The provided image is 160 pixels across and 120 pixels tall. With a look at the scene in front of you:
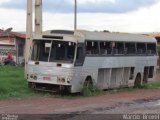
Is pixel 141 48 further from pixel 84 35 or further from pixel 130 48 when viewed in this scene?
pixel 84 35

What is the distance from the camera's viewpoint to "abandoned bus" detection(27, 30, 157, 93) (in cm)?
2244

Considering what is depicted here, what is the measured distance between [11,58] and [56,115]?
27.6 metres

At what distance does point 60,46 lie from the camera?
75.2 ft

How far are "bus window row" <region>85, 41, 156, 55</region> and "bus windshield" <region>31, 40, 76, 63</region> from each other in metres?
1.09

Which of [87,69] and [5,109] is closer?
[5,109]

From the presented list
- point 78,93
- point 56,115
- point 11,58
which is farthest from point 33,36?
point 11,58

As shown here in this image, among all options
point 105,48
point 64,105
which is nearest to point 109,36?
point 105,48

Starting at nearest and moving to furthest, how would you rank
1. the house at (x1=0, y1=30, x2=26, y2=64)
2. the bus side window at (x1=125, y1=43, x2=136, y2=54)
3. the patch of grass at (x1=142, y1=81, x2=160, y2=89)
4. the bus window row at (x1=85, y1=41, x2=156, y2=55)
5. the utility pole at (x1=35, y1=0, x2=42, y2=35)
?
the bus window row at (x1=85, y1=41, x2=156, y2=55) < the utility pole at (x1=35, y1=0, x2=42, y2=35) < the bus side window at (x1=125, y1=43, x2=136, y2=54) < the patch of grass at (x1=142, y1=81, x2=160, y2=89) < the house at (x1=0, y1=30, x2=26, y2=64)

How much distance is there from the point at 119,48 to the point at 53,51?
5.02 meters

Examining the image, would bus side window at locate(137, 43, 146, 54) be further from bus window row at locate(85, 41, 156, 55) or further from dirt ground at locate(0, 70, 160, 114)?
dirt ground at locate(0, 70, 160, 114)

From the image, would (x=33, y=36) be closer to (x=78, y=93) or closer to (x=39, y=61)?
(x=39, y=61)

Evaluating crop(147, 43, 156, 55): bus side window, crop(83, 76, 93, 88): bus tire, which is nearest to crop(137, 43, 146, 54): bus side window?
crop(147, 43, 156, 55): bus side window

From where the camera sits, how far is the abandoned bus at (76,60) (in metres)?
22.4

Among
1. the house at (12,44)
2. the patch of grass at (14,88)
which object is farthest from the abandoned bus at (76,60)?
the house at (12,44)
